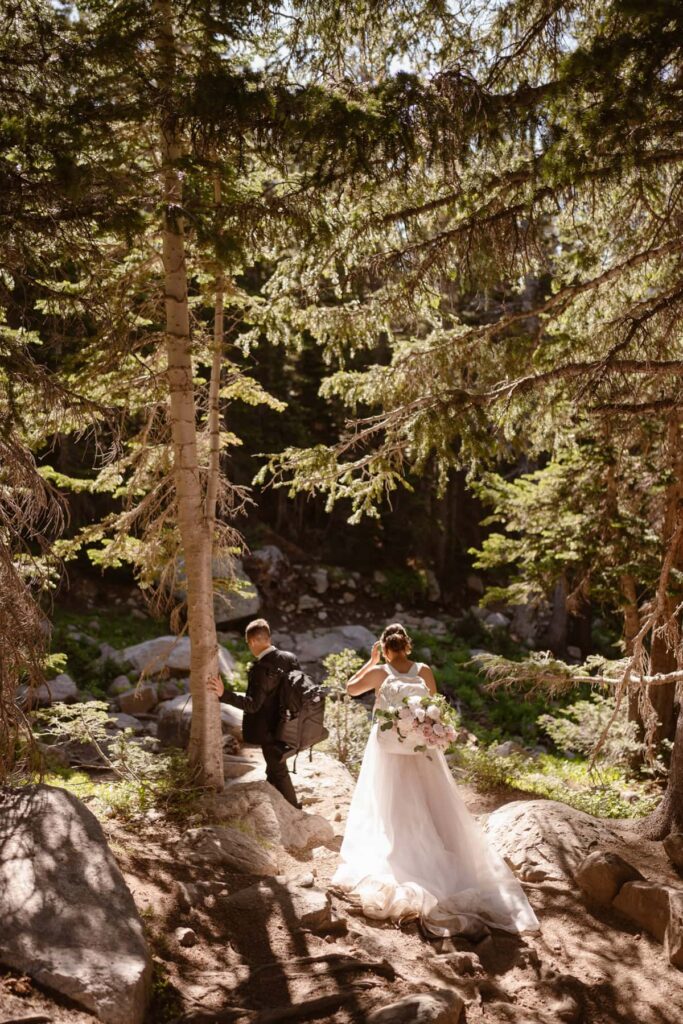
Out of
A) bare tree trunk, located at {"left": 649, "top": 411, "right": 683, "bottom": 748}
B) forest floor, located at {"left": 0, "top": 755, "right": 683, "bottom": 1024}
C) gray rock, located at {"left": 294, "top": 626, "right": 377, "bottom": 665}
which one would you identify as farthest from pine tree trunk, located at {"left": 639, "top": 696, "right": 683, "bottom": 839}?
gray rock, located at {"left": 294, "top": 626, "right": 377, "bottom": 665}

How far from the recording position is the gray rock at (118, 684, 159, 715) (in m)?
13.5

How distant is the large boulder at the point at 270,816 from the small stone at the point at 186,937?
219 centimetres

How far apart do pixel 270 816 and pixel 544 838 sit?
7.99 ft

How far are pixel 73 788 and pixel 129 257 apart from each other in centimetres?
538

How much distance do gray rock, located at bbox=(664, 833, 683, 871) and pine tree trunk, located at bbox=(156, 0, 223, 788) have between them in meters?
4.14

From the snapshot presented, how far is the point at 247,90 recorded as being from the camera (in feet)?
16.7

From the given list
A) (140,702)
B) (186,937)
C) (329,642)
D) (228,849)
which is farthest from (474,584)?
(186,937)

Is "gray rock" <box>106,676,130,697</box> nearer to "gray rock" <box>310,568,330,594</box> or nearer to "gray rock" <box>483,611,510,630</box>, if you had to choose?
"gray rock" <box>310,568,330,594</box>

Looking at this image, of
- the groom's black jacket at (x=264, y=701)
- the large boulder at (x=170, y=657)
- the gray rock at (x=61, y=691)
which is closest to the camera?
the groom's black jacket at (x=264, y=701)

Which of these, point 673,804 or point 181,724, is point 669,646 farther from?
point 181,724

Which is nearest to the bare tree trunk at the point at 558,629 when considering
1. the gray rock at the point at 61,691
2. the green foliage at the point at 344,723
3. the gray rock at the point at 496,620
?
the gray rock at the point at 496,620

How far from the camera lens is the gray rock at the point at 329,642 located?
1900 cm

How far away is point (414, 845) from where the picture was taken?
635 cm

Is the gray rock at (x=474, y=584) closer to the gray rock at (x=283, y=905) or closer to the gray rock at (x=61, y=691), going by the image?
the gray rock at (x=61, y=691)
